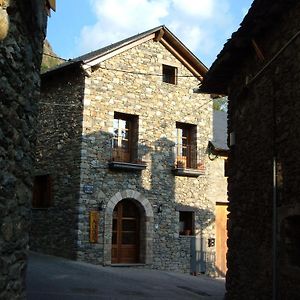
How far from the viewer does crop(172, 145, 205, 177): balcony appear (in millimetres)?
17125

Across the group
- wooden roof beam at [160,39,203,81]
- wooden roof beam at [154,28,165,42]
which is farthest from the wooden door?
wooden roof beam at [154,28,165,42]

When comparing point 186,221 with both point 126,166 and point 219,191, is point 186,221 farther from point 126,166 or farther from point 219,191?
point 126,166

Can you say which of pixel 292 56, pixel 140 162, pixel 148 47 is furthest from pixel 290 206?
pixel 148 47

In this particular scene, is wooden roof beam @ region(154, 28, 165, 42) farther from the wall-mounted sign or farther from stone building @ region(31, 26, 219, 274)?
the wall-mounted sign

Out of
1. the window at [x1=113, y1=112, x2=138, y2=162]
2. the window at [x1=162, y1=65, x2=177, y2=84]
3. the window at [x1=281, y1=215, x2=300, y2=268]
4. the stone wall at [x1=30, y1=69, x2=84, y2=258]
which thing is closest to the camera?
the window at [x1=281, y1=215, x2=300, y2=268]

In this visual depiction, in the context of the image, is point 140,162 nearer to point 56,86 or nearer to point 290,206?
point 56,86

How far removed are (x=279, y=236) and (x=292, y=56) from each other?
2.54 meters

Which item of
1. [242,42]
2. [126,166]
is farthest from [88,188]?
[242,42]

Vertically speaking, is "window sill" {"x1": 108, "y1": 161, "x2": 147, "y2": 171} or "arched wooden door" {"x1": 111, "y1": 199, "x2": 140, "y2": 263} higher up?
"window sill" {"x1": 108, "y1": 161, "x2": 147, "y2": 171}

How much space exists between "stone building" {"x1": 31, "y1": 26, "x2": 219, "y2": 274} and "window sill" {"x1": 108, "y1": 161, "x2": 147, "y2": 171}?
0.04m

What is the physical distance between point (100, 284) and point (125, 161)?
5.99 meters

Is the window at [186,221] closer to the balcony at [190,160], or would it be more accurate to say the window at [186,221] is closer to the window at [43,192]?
the balcony at [190,160]

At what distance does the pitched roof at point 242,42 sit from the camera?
23.4ft

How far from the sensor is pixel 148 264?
1600cm
